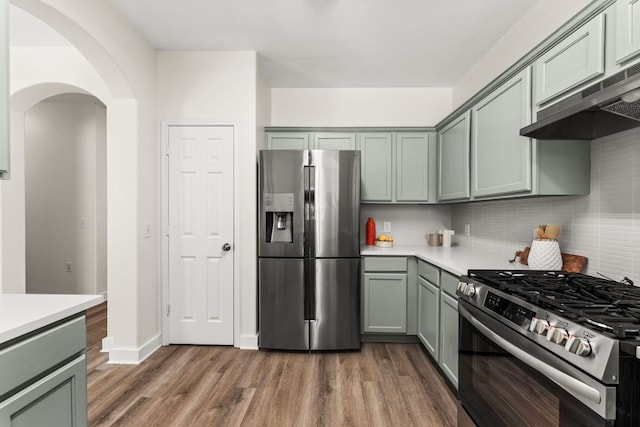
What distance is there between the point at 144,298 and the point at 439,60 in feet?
11.4

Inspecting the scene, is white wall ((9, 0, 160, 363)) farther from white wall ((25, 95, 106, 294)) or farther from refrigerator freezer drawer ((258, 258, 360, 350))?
white wall ((25, 95, 106, 294))

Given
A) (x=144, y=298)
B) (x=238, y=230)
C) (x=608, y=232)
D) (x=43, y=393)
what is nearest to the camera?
(x=43, y=393)

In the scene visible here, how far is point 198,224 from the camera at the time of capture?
3.11 metres

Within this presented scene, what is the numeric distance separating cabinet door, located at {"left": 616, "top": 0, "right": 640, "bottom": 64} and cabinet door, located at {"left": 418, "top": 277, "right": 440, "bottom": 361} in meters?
1.74

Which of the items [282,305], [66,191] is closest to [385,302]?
[282,305]

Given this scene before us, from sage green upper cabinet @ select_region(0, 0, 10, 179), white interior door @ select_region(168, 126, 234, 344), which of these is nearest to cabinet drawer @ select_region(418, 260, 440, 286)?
white interior door @ select_region(168, 126, 234, 344)

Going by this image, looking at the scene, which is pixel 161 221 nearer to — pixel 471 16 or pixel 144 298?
pixel 144 298

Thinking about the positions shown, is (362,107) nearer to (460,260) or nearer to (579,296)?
(460,260)

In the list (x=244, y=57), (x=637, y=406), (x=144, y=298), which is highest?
(x=244, y=57)

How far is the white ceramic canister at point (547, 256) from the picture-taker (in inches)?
77.7

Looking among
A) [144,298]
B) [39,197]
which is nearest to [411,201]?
[144,298]

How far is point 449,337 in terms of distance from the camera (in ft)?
7.52

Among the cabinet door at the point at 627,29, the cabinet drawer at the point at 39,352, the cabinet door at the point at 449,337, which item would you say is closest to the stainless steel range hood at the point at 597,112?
the cabinet door at the point at 627,29

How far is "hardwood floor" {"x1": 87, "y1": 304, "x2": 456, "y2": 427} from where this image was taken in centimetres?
204
